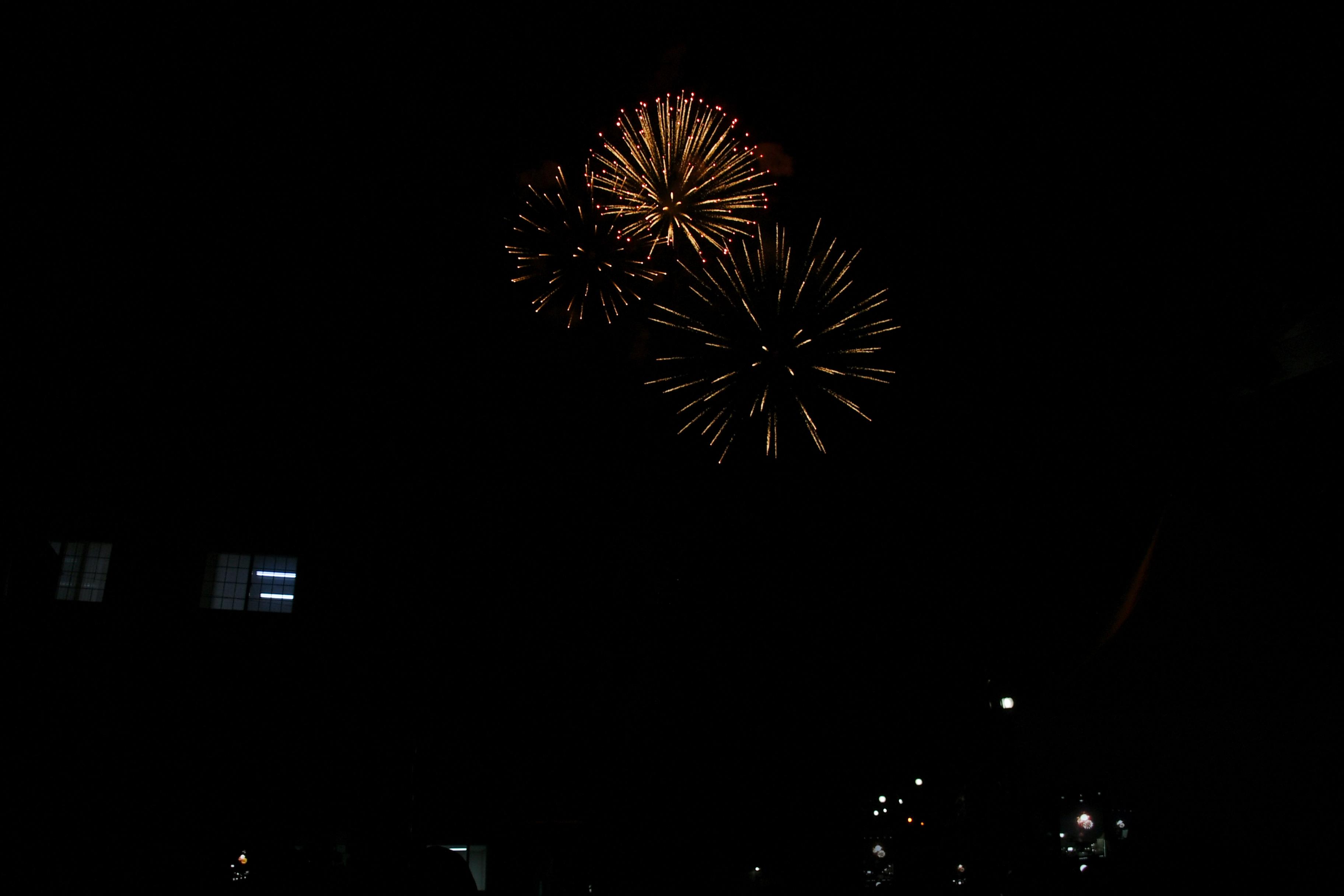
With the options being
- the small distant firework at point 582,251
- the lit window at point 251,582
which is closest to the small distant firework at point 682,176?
the small distant firework at point 582,251

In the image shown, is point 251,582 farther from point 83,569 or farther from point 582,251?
point 582,251

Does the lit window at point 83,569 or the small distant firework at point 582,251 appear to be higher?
the lit window at point 83,569

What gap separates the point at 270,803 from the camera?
14.3 metres

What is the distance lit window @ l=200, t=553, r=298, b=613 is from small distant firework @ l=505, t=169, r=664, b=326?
11.7 metres

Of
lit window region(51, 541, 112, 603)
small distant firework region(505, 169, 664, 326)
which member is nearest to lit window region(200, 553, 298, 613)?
lit window region(51, 541, 112, 603)

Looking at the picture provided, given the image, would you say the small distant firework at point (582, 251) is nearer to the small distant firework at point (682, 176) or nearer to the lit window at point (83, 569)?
the small distant firework at point (682, 176)

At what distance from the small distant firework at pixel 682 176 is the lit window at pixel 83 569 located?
49.3 ft

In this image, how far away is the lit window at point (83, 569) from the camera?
1609 centimetres

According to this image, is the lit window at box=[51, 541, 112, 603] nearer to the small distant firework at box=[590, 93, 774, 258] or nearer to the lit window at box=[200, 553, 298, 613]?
the lit window at box=[200, 553, 298, 613]

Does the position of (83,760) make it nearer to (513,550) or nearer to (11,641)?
(11,641)

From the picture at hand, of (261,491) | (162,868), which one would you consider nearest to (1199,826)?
(162,868)

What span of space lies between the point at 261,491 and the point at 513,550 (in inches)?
211

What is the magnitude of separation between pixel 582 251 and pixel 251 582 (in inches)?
509

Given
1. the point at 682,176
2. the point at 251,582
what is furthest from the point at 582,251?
the point at 251,582
